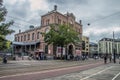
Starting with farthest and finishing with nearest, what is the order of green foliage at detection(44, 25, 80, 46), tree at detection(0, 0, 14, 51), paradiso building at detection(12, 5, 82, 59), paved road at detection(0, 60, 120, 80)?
paradiso building at detection(12, 5, 82, 59) < green foliage at detection(44, 25, 80, 46) < tree at detection(0, 0, 14, 51) < paved road at detection(0, 60, 120, 80)

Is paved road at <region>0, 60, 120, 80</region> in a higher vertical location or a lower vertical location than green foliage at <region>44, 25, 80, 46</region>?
lower

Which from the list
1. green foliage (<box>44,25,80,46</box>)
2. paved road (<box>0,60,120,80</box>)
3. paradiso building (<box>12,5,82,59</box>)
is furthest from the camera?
paradiso building (<box>12,5,82,59</box>)

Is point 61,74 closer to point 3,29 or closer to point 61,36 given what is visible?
point 3,29

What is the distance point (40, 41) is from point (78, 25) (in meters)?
23.7

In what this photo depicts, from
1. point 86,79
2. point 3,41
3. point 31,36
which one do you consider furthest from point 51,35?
point 86,79

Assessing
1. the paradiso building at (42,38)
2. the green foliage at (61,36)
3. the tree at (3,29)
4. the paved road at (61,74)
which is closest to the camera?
the paved road at (61,74)

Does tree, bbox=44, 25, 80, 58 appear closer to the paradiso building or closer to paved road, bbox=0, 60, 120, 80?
the paradiso building

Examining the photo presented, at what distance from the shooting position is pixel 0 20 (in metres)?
34.6

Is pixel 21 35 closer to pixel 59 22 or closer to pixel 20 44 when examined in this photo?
pixel 20 44

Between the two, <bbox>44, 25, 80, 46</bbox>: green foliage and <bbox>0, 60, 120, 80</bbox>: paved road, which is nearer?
<bbox>0, 60, 120, 80</bbox>: paved road

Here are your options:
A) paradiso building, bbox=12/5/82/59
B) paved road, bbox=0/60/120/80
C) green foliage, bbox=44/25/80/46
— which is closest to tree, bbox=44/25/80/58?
green foliage, bbox=44/25/80/46

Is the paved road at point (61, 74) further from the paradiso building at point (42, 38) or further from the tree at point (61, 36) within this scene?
the paradiso building at point (42, 38)

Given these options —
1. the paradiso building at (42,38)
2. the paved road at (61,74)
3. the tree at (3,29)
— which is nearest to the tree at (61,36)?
the paradiso building at (42,38)

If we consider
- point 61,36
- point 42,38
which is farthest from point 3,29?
point 42,38
